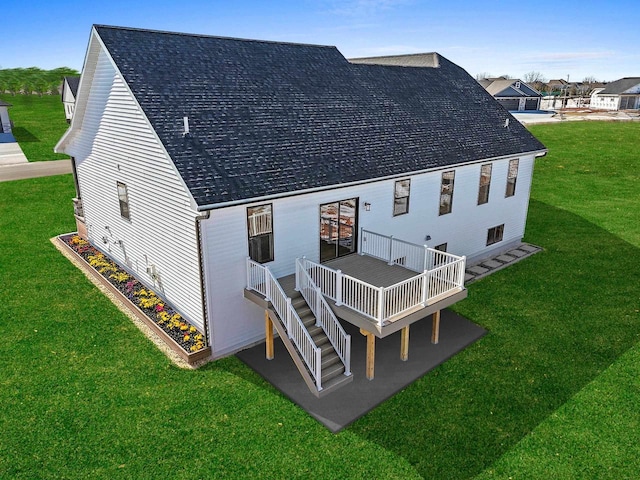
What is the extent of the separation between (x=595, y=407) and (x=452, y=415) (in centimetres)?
366

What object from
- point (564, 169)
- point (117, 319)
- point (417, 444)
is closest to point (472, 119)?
point (417, 444)

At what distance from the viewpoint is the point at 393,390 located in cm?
1181

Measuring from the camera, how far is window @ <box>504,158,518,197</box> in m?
20.8

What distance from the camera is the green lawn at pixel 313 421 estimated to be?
9.50 m

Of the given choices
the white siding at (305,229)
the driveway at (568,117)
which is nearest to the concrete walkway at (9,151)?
the white siding at (305,229)

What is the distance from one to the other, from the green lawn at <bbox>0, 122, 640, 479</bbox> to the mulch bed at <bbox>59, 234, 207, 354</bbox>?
750 mm

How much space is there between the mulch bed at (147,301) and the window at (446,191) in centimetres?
1062

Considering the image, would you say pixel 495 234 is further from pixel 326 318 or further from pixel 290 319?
pixel 290 319

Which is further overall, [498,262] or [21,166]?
[21,166]

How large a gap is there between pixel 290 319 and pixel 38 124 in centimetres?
7473

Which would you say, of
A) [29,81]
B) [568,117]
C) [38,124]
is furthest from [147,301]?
[29,81]

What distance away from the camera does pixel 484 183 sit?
64.7ft

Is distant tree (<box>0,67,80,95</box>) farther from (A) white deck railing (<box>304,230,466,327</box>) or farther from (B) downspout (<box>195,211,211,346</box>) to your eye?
(A) white deck railing (<box>304,230,466,327</box>)

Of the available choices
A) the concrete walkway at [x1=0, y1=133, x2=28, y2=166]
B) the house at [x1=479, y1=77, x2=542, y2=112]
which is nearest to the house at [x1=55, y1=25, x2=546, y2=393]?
the concrete walkway at [x1=0, y1=133, x2=28, y2=166]
